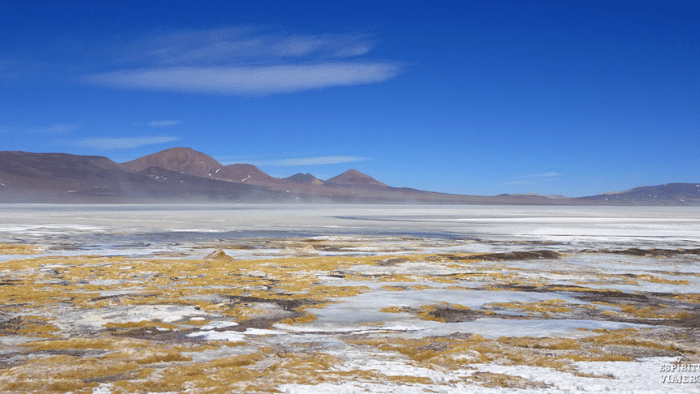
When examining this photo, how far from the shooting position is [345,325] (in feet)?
24.0

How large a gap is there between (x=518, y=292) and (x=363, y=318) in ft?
11.4

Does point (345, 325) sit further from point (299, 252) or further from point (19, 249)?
point (19, 249)

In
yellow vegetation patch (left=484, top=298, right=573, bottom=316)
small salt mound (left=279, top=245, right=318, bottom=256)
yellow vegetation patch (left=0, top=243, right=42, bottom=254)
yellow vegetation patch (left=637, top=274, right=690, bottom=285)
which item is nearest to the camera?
yellow vegetation patch (left=484, top=298, right=573, bottom=316)

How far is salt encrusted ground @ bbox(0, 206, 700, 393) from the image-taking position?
497 cm

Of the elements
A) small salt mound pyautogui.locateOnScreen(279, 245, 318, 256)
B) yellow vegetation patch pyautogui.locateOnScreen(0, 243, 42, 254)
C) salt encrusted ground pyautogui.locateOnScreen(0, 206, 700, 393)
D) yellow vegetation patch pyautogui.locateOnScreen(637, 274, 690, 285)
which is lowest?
salt encrusted ground pyautogui.locateOnScreen(0, 206, 700, 393)

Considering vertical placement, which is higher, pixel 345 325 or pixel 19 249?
pixel 19 249

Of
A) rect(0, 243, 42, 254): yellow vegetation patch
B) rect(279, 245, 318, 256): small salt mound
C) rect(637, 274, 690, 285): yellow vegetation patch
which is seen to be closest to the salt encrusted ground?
rect(637, 274, 690, 285): yellow vegetation patch

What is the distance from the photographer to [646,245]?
20188 mm

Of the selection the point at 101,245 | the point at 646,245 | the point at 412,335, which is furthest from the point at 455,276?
the point at 101,245

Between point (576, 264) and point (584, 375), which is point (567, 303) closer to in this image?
point (584, 375)
